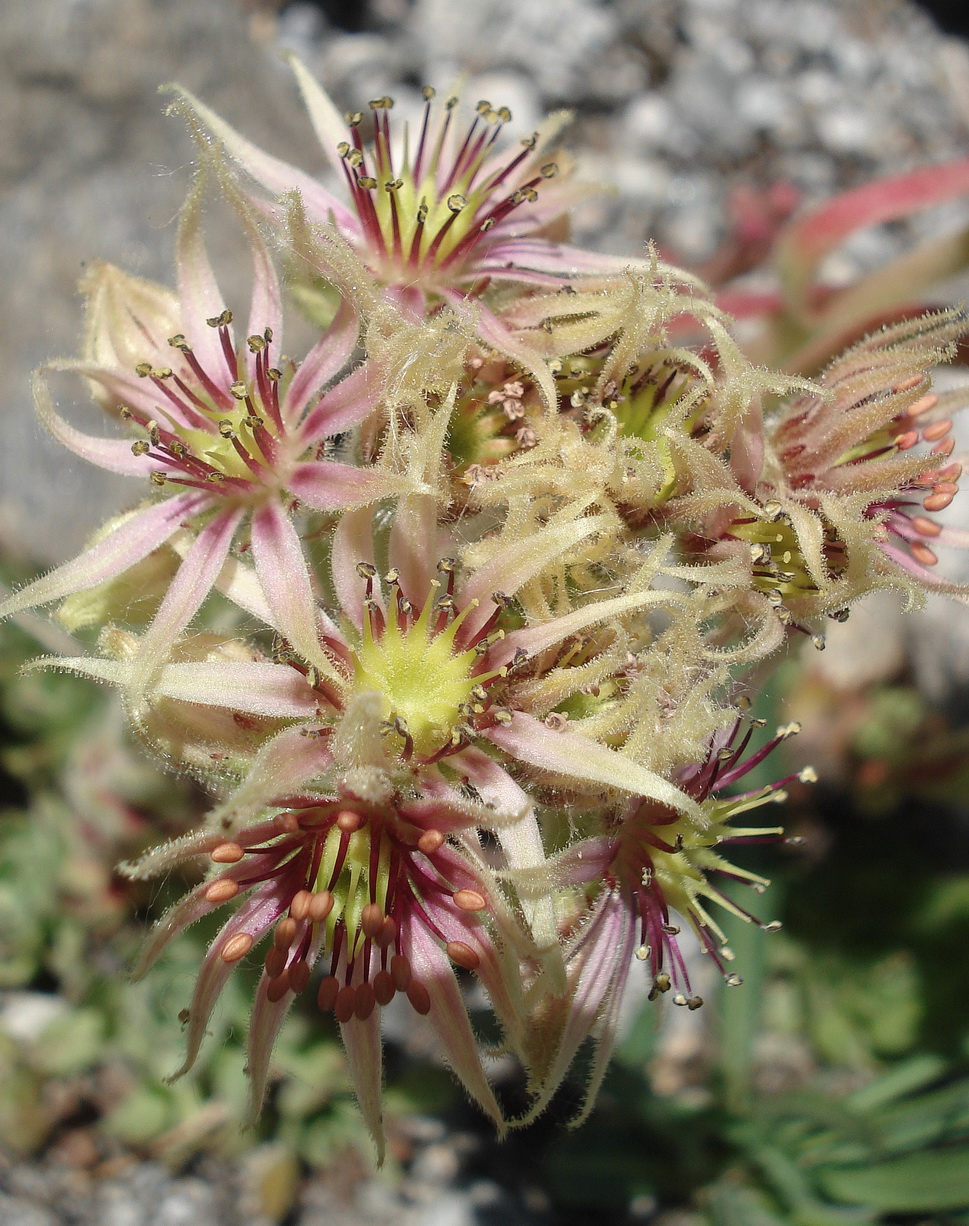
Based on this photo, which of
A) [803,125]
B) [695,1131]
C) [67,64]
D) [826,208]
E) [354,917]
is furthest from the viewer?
[803,125]

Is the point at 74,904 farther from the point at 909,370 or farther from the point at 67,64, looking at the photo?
the point at 67,64

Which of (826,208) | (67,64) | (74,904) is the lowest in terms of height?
(74,904)

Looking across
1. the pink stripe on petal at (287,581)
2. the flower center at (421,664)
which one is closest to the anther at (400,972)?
the flower center at (421,664)

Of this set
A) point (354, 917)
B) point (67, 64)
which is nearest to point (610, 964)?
point (354, 917)

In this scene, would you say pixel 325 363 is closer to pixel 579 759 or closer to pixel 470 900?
pixel 579 759

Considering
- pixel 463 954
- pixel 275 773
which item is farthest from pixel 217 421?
pixel 463 954

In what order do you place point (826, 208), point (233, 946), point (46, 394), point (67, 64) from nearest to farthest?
1. point (233, 946)
2. point (46, 394)
3. point (826, 208)
4. point (67, 64)
